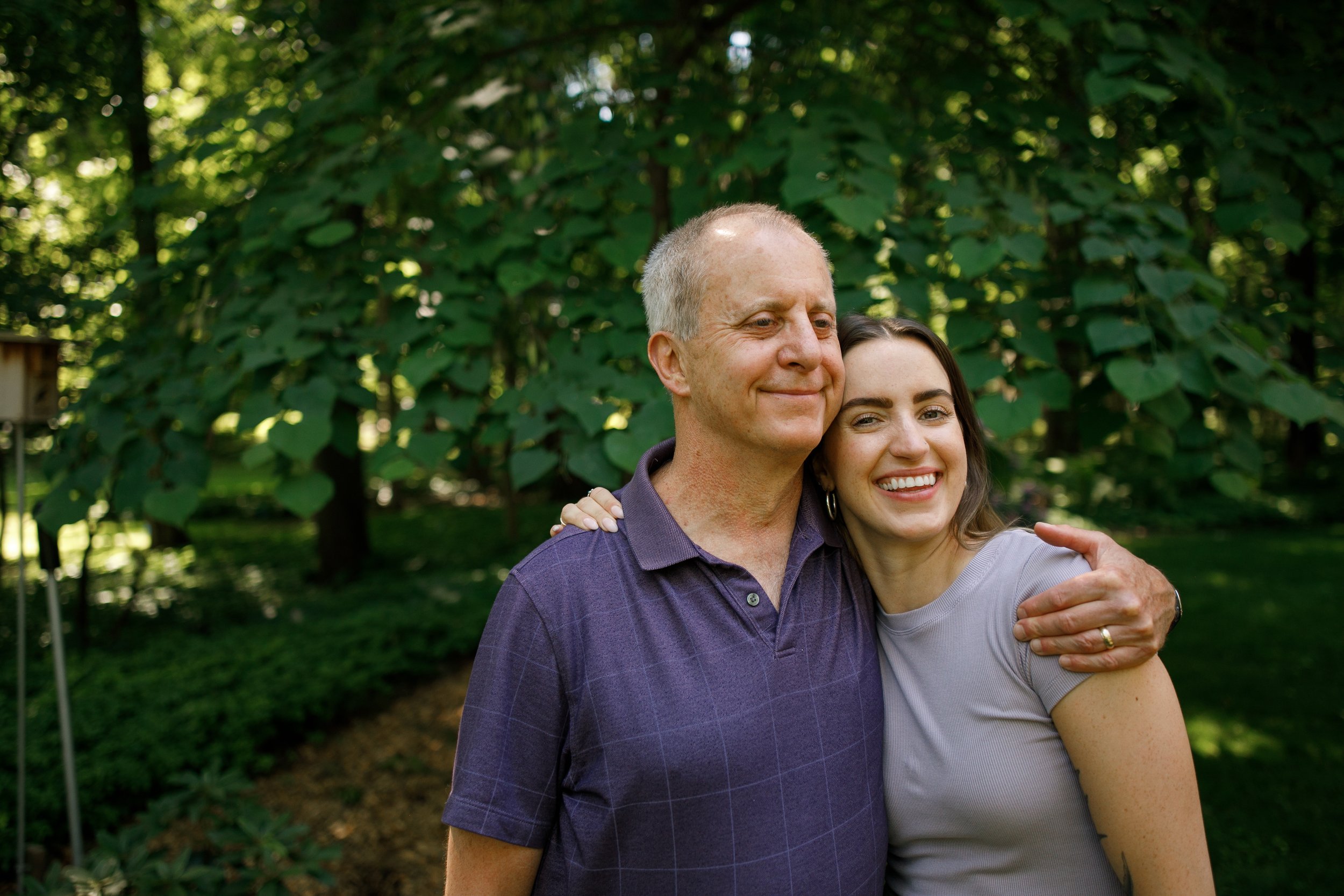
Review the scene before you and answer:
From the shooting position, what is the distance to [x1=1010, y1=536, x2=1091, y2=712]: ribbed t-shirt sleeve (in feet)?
4.79

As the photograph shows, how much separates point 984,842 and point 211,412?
8.28 feet

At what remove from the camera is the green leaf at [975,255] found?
2.52 metres

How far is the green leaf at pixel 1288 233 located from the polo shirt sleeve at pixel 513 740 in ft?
8.84

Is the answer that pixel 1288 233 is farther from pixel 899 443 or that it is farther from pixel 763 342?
pixel 763 342

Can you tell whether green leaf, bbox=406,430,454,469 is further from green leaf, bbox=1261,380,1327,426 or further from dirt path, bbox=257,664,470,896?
green leaf, bbox=1261,380,1327,426

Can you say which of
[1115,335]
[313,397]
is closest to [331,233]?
[313,397]

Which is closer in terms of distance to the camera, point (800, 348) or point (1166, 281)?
point (800, 348)

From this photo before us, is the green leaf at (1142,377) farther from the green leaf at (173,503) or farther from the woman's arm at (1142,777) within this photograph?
the green leaf at (173,503)

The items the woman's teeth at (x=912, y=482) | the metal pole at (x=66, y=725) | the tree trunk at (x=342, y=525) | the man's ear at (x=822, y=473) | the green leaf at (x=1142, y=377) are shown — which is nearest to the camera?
the woman's teeth at (x=912, y=482)

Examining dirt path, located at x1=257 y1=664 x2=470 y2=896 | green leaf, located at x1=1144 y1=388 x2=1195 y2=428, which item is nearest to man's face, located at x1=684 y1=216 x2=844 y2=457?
green leaf, located at x1=1144 y1=388 x2=1195 y2=428

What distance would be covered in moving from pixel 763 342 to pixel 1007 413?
50.6 inches

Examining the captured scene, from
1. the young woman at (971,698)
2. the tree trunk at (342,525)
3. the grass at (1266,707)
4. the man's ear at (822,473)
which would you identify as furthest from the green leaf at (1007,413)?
the tree trunk at (342,525)

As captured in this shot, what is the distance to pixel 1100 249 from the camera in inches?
97.0

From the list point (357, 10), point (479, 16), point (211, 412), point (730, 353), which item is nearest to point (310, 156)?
point (479, 16)
